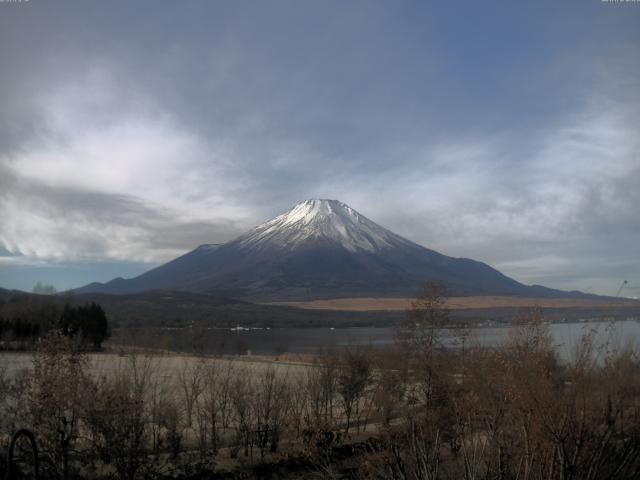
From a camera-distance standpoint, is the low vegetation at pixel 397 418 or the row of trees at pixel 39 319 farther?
the row of trees at pixel 39 319

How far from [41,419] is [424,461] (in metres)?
6.95

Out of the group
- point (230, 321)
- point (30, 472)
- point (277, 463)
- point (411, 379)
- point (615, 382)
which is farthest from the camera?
point (230, 321)

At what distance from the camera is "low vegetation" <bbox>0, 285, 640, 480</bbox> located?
22.3ft

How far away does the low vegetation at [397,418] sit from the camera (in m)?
6.80

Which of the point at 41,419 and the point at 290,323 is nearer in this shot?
the point at 41,419

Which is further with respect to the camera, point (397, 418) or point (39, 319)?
point (39, 319)

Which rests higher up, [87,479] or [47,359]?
[47,359]

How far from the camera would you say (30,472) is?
35.2 feet

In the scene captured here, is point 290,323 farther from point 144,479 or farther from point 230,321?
point 144,479

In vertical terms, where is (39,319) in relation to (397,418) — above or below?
above

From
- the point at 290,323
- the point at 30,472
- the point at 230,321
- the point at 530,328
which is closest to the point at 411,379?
the point at 530,328

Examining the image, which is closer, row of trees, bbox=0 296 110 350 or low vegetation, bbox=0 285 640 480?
low vegetation, bbox=0 285 640 480

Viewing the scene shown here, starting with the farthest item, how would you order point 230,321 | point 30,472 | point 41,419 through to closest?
A: point 230,321 < point 30,472 < point 41,419

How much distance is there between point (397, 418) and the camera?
17.4 meters
